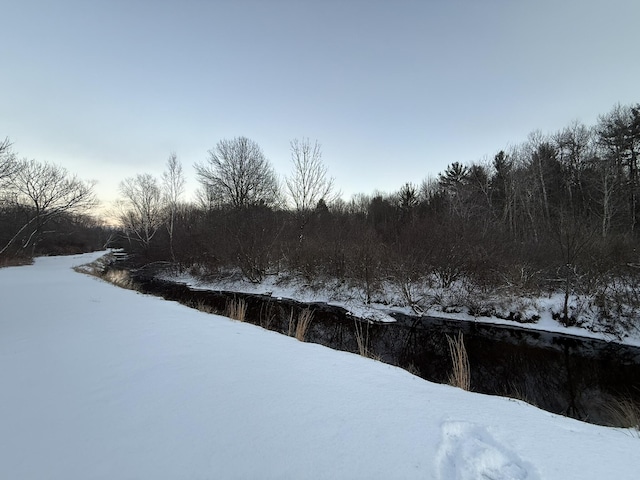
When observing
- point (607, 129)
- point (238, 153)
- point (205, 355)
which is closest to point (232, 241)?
point (238, 153)

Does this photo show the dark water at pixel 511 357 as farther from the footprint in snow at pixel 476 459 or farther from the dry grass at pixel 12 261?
the dry grass at pixel 12 261

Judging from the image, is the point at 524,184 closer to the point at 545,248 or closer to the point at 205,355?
the point at 545,248

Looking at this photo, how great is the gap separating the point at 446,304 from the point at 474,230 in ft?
15.0

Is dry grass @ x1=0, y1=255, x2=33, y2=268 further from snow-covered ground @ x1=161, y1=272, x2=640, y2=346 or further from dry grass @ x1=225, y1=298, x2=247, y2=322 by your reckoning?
dry grass @ x1=225, y1=298, x2=247, y2=322

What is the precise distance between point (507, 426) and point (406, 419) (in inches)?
43.4

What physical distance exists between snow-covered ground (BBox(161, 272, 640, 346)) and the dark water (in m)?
0.42

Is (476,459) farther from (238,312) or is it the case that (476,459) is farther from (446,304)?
(446,304)

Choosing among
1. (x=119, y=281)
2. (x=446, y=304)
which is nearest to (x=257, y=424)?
(x=446, y=304)

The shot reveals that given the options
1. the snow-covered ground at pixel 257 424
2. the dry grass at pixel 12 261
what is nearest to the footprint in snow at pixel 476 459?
the snow-covered ground at pixel 257 424

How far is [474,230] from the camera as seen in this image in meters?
15.2

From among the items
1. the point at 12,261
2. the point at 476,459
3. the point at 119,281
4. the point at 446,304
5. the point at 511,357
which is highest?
the point at 12,261

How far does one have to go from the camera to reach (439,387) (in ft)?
14.9

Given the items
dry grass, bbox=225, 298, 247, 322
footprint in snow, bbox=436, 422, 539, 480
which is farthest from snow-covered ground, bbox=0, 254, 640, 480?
dry grass, bbox=225, 298, 247, 322

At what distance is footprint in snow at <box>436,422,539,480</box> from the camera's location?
2.43 metres
